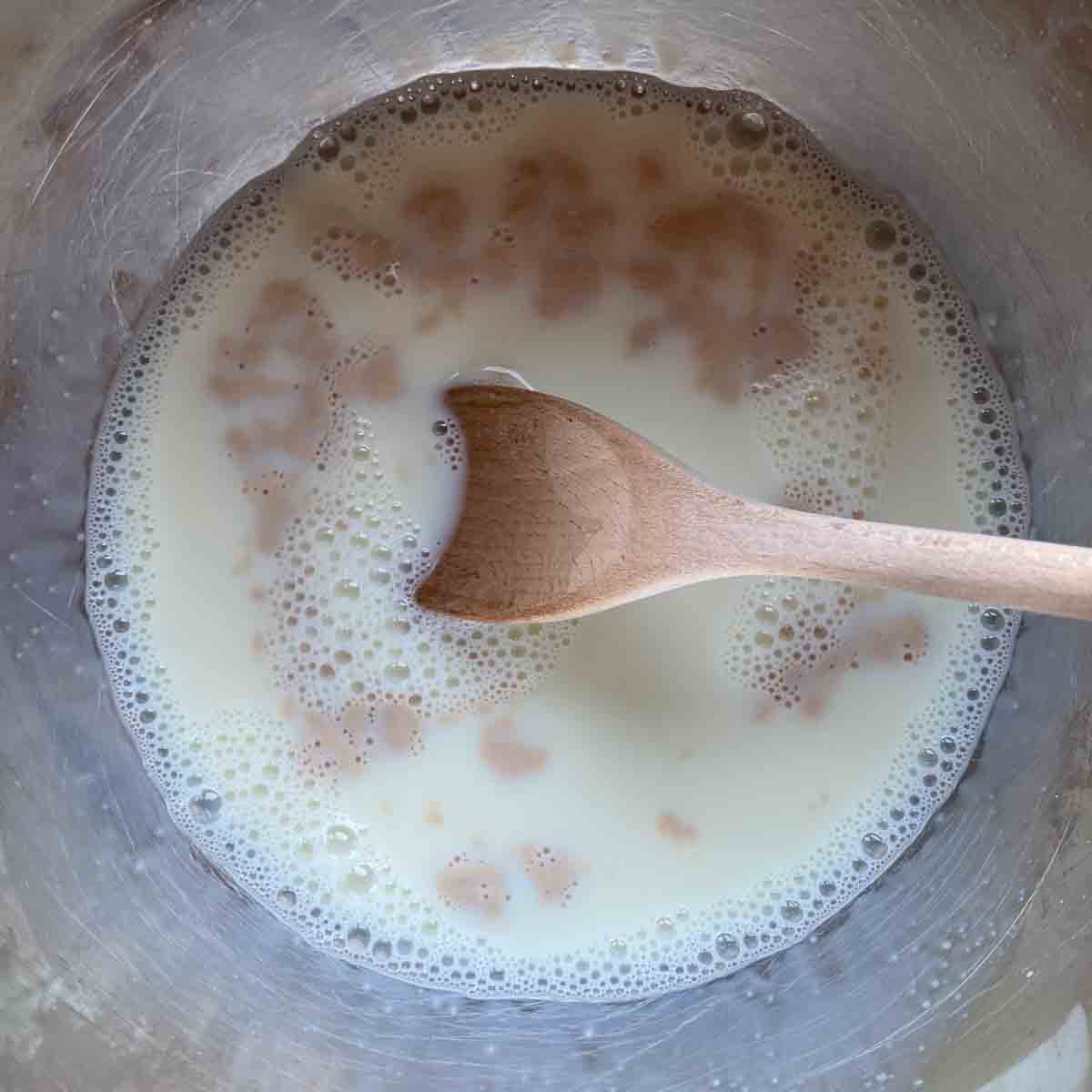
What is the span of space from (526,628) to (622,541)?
0.21 m

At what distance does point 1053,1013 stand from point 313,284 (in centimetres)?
100

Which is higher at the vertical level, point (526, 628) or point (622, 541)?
point (622, 541)

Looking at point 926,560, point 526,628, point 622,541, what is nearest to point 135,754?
point 526,628

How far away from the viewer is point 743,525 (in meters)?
0.95

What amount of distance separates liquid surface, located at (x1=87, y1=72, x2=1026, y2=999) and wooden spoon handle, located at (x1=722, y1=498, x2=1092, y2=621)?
218 mm

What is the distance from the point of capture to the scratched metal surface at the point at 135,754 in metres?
1.05

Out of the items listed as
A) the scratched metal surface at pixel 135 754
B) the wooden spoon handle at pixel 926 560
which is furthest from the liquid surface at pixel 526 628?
the wooden spoon handle at pixel 926 560

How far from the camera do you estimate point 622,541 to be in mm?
979

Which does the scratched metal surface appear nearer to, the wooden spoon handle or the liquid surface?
the liquid surface

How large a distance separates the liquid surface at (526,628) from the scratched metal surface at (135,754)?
0.11 feet

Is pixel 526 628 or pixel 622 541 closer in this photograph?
pixel 622 541

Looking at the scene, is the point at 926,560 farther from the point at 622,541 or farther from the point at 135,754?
the point at 135,754

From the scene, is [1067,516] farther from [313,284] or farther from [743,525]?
[313,284]

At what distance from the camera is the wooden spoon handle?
32.7 inches
